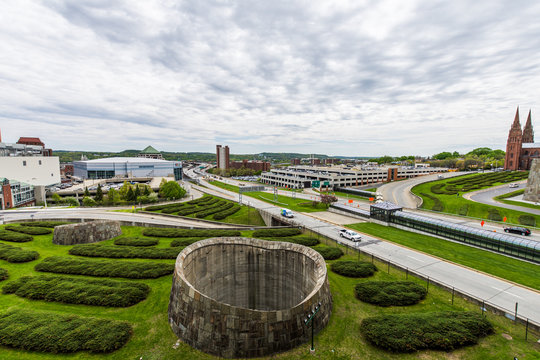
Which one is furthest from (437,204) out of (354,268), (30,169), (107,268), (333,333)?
(30,169)

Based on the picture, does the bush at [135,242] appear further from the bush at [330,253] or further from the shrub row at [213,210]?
the bush at [330,253]

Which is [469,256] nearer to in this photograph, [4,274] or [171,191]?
[4,274]

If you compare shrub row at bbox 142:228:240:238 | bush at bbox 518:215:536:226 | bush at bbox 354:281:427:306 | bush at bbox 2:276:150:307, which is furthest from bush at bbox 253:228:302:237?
bush at bbox 518:215:536:226

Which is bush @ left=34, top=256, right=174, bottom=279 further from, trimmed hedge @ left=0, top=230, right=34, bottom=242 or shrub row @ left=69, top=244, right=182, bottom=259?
trimmed hedge @ left=0, top=230, right=34, bottom=242

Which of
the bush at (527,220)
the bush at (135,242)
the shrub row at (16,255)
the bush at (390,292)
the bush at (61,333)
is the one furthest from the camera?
the bush at (527,220)

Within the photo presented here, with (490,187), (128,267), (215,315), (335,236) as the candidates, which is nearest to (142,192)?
(128,267)

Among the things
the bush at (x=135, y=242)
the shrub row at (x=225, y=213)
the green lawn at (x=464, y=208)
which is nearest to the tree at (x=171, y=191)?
the shrub row at (x=225, y=213)

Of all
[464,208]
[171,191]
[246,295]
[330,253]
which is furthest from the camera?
[171,191]
